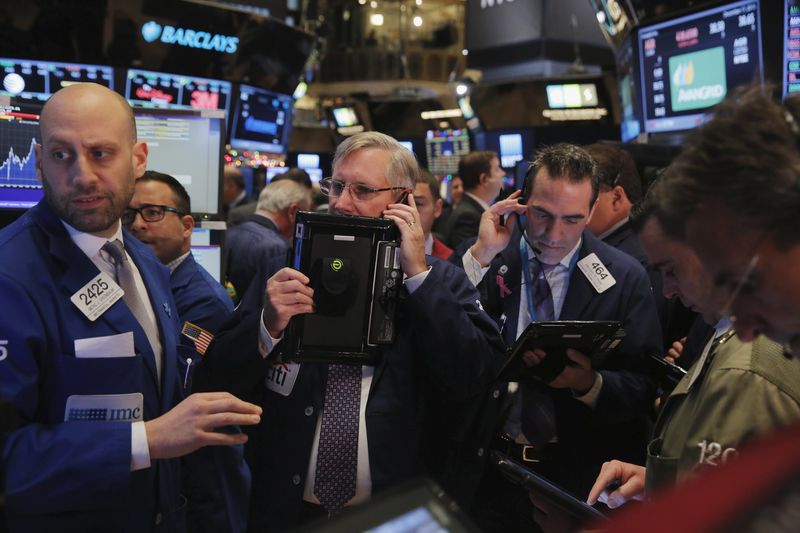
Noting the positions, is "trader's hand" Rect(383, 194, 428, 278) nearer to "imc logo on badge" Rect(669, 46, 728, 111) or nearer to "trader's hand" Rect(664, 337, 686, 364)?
"trader's hand" Rect(664, 337, 686, 364)

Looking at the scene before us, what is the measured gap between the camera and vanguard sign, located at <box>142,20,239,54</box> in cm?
760

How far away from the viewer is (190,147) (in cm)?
358

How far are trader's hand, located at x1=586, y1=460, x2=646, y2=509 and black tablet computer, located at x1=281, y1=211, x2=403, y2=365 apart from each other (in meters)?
0.65

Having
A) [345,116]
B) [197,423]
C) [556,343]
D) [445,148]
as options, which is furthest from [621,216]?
[345,116]

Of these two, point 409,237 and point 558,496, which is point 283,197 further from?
point 558,496

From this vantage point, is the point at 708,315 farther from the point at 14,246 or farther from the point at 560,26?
the point at 560,26

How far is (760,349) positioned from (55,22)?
22.8ft

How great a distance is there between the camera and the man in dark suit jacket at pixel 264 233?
4738mm

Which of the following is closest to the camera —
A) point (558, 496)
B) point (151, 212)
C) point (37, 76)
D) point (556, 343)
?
point (558, 496)

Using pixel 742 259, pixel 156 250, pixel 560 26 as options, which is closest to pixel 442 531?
pixel 742 259

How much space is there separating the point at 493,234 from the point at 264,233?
222 cm

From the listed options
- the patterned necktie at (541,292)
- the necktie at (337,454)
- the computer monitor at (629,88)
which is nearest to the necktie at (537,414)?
the patterned necktie at (541,292)

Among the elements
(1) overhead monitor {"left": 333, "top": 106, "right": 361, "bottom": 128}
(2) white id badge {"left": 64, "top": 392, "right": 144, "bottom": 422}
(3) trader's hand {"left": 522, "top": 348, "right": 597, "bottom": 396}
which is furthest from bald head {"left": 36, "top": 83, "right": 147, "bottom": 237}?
(1) overhead monitor {"left": 333, "top": 106, "right": 361, "bottom": 128}

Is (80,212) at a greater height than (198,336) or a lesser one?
greater
